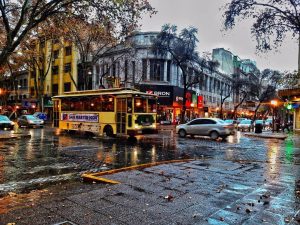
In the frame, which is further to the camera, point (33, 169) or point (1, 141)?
point (1, 141)

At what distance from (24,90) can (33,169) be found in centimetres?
6128

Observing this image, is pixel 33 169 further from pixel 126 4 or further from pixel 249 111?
pixel 249 111

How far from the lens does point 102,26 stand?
17984 mm

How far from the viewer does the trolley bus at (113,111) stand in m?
20.4

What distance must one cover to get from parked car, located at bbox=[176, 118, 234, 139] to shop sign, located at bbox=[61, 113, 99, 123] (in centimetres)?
755

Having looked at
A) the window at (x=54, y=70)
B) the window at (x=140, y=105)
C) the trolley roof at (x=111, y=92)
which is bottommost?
the window at (x=140, y=105)

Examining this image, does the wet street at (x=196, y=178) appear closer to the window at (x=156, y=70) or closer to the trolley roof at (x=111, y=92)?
the trolley roof at (x=111, y=92)

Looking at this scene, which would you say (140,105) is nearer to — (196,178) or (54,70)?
(196,178)

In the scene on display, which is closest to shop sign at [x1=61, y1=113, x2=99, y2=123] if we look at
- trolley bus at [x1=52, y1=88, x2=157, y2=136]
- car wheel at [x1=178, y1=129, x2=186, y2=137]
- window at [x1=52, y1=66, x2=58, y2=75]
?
trolley bus at [x1=52, y1=88, x2=157, y2=136]

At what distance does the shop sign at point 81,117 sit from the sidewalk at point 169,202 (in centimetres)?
1432

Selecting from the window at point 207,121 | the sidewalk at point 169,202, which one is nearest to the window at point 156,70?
the window at point 207,121

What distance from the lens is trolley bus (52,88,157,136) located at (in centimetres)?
2038

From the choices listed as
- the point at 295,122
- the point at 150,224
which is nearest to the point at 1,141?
the point at 150,224

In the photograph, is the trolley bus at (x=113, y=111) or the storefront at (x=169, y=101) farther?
the storefront at (x=169, y=101)
